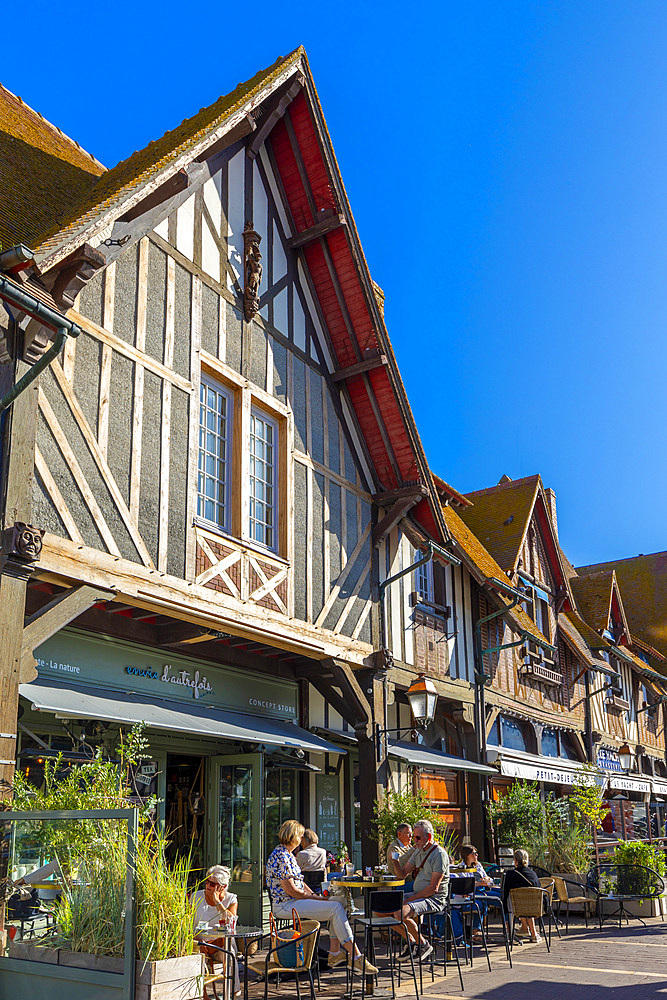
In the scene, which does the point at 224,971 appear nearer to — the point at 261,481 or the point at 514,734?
the point at 261,481

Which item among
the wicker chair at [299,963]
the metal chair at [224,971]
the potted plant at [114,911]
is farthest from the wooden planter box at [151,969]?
the wicker chair at [299,963]

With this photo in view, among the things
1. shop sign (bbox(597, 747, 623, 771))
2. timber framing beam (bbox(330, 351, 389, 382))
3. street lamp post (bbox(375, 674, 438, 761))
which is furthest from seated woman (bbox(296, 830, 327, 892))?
shop sign (bbox(597, 747, 623, 771))

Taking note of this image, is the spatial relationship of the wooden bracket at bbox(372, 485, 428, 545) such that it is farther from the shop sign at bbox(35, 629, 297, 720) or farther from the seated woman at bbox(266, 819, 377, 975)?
the seated woman at bbox(266, 819, 377, 975)

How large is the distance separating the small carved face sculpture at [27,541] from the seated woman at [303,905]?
9.86 ft

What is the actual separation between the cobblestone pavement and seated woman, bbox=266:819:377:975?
1.04 feet

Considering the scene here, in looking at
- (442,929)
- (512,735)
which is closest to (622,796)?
(512,735)

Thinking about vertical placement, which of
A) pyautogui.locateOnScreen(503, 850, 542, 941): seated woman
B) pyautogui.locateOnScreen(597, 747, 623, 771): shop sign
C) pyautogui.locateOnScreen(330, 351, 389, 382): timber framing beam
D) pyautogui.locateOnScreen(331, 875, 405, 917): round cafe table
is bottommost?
pyautogui.locateOnScreen(503, 850, 542, 941): seated woman

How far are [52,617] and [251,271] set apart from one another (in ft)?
15.9

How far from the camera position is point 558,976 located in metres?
7.98

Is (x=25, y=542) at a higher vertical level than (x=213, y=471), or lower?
lower

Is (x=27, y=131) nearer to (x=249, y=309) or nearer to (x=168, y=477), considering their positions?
(x=249, y=309)

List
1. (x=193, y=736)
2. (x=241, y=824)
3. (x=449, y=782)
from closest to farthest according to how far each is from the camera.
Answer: (x=241, y=824), (x=193, y=736), (x=449, y=782)

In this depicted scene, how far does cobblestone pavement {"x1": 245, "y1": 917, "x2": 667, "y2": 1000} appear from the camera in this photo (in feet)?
23.7

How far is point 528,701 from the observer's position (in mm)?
17875
